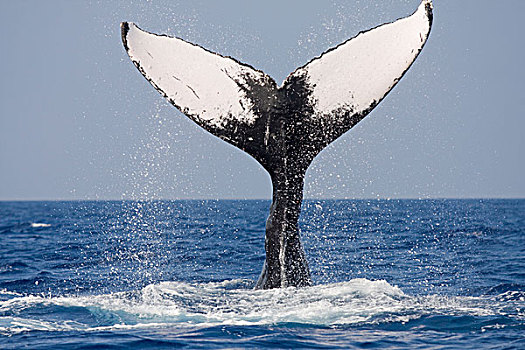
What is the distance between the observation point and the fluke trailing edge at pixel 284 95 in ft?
19.5

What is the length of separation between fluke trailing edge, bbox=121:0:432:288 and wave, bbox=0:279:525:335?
388mm

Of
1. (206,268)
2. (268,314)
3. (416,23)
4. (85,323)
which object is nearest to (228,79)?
(416,23)

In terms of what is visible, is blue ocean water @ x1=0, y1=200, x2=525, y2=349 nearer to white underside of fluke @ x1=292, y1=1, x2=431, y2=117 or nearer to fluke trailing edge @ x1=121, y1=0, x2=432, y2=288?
fluke trailing edge @ x1=121, y1=0, x2=432, y2=288

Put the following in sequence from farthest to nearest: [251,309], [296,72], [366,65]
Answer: [251,309]
[296,72]
[366,65]

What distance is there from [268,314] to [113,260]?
7002 millimetres

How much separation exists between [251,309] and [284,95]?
1.96 m

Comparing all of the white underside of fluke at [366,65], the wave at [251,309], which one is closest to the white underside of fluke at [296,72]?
the white underside of fluke at [366,65]

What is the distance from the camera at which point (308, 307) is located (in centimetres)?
648

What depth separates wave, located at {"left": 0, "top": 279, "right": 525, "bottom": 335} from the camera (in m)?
6.29

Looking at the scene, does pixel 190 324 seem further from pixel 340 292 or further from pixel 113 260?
pixel 113 260

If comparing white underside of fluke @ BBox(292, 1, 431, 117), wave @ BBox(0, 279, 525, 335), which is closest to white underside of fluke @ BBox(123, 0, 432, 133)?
white underside of fluke @ BBox(292, 1, 431, 117)

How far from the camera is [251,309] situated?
6570mm

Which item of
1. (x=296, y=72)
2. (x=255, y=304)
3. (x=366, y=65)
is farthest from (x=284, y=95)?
(x=255, y=304)

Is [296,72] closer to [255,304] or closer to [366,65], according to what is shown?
[366,65]
